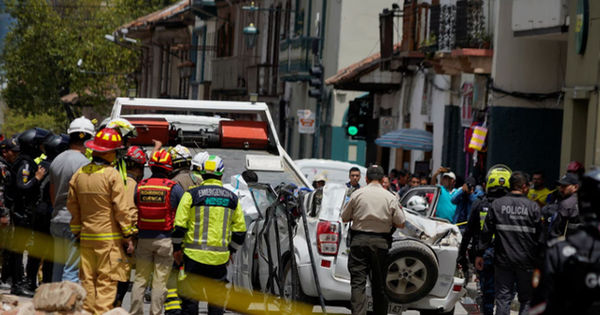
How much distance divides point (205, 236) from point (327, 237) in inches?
64.0

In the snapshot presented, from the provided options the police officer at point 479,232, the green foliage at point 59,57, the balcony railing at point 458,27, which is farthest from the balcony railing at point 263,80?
the police officer at point 479,232

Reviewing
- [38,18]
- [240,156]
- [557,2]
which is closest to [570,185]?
[240,156]

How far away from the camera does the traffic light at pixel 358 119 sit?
28873 mm

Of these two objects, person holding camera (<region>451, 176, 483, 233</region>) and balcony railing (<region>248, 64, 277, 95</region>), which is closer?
person holding camera (<region>451, 176, 483, 233</region>)

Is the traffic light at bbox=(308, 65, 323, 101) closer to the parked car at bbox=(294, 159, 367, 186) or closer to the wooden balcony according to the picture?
the wooden balcony

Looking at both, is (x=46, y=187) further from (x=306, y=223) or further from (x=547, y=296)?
(x=547, y=296)

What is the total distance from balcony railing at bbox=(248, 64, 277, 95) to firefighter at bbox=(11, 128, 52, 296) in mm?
29804

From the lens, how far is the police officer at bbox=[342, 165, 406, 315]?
35.7 feet

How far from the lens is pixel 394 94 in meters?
30.0

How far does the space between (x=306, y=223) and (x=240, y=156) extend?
5.05 m

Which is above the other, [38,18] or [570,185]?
[38,18]

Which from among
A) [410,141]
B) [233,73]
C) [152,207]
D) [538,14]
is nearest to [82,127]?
[152,207]

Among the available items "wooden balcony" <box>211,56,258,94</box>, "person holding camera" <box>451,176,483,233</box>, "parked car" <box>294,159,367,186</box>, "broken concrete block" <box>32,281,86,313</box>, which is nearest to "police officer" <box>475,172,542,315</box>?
"person holding camera" <box>451,176,483,233</box>

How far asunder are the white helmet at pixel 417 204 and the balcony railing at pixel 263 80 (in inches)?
1159
